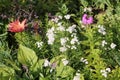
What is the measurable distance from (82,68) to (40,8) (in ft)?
4.28

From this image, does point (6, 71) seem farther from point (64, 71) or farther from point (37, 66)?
point (64, 71)

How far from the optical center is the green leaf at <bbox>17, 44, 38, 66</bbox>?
3602 millimetres

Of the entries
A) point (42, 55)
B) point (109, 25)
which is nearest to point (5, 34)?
point (42, 55)

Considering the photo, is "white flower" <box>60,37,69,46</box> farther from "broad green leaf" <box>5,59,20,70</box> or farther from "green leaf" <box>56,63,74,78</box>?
"broad green leaf" <box>5,59,20,70</box>

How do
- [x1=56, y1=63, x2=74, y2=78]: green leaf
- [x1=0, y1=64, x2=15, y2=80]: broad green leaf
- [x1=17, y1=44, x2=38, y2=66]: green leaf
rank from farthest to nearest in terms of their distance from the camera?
[x1=17, y1=44, x2=38, y2=66]: green leaf < [x1=0, y1=64, x2=15, y2=80]: broad green leaf < [x1=56, y1=63, x2=74, y2=78]: green leaf

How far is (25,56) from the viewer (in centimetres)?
364

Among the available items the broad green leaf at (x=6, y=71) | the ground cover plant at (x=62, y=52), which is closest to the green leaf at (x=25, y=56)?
the ground cover plant at (x=62, y=52)

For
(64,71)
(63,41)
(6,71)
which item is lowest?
(64,71)

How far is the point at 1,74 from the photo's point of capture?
11.2 feet

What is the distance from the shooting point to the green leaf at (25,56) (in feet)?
11.8

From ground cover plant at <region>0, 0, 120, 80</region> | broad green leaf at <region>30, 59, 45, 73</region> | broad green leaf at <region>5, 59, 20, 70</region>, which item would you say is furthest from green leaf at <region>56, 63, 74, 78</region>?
broad green leaf at <region>5, 59, 20, 70</region>

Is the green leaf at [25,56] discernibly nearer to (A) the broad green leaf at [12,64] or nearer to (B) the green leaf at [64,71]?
(A) the broad green leaf at [12,64]

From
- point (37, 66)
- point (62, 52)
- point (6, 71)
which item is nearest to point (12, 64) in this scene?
point (6, 71)

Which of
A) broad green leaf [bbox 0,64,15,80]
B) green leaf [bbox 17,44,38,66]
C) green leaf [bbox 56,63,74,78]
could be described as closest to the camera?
green leaf [bbox 56,63,74,78]
